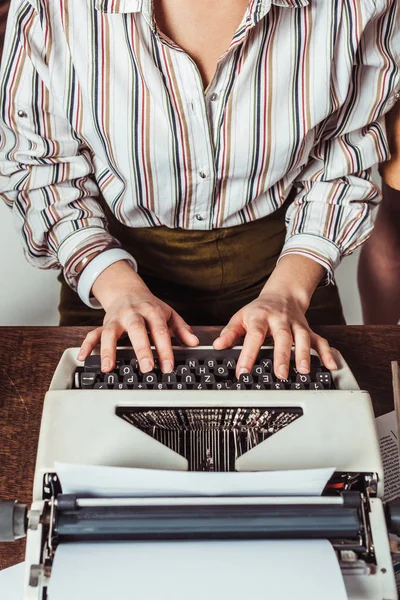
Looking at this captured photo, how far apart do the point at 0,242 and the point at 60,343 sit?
99 cm

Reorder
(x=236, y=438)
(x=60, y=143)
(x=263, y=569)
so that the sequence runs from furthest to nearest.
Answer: (x=60, y=143) → (x=236, y=438) → (x=263, y=569)

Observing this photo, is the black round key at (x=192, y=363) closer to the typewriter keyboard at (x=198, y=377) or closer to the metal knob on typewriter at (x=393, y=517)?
the typewriter keyboard at (x=198, y=377)

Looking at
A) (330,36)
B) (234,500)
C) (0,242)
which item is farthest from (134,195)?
(0,242)

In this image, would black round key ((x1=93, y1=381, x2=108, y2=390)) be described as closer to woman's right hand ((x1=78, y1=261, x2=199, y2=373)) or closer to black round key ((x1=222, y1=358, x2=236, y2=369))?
woman's right hand ((x1=78, y1=261, x2=199, y2=373))

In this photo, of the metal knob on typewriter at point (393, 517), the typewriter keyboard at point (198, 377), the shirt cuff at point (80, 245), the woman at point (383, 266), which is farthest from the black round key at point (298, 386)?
the woman at point (383, 266)

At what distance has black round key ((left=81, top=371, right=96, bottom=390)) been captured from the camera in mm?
841

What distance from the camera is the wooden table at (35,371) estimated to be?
88 centimetres

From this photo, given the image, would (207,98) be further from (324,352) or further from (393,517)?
(393,517)

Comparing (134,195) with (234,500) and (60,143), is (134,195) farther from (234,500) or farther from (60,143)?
(234,500)

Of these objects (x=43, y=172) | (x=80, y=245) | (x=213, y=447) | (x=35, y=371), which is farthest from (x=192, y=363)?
(x=43, y=172)

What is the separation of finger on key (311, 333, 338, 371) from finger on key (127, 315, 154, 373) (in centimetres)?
23

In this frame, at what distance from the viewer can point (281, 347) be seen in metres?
0.91

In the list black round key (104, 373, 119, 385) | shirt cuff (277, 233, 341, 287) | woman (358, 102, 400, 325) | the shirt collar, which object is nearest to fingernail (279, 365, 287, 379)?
black round key (104, 373, 119, 385)

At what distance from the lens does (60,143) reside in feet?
3.73
